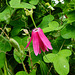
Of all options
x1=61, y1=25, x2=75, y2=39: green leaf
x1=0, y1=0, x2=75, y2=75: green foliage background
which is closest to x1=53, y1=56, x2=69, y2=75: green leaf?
x1=0, y1=0, x2=75, y2=75: green foliage background

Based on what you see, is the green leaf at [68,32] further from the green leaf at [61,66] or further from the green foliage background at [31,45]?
the green leaf at [61,66]

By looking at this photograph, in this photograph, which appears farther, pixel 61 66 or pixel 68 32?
pixel 68 32

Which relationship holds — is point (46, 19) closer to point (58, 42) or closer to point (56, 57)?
point (58, 42)

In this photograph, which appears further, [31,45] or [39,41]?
[31,45]

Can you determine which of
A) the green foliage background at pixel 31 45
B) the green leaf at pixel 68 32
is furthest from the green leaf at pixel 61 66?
the green leaf at pixel 68 32

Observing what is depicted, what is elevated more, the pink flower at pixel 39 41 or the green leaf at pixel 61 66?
the pink flower at pixel 39 41
